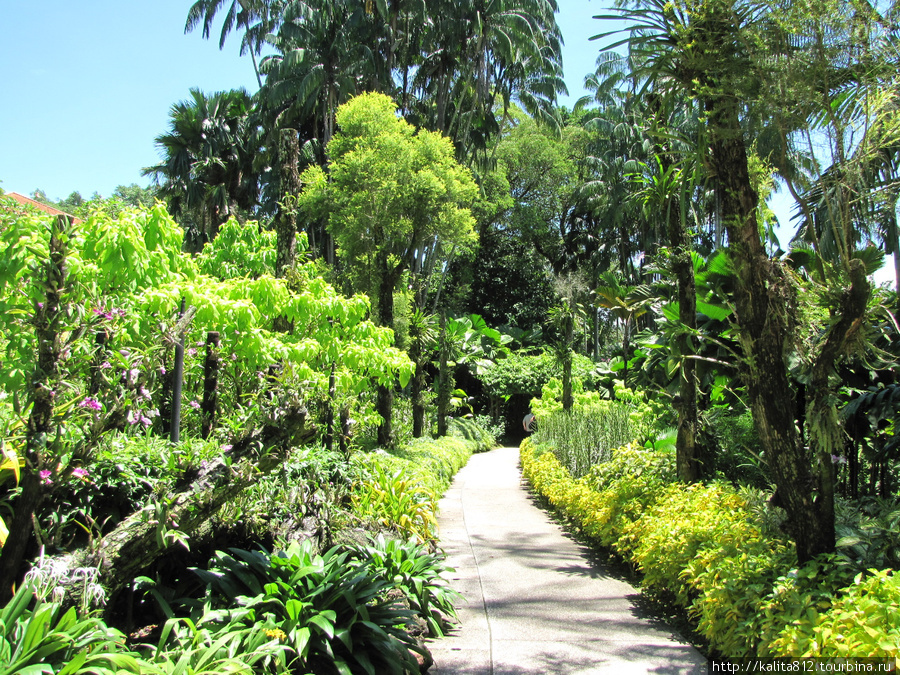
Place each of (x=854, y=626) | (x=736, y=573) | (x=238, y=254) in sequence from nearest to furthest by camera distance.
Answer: (x=854, y=626) → (x=736, y=573) → (x=238, y=254)

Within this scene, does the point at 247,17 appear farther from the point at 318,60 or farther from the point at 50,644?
the point at 50,644

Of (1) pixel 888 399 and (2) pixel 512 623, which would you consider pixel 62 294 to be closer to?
(2) pixel 512 623

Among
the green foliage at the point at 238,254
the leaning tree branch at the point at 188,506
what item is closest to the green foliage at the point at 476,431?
the green foliage at the point at 238,254

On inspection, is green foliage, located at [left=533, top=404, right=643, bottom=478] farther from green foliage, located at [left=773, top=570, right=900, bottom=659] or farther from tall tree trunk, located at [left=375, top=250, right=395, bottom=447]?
green foliage, located at [left=773, top=570, right=900, bottom=659]

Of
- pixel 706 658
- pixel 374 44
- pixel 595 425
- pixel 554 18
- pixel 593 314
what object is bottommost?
pixel 706 658

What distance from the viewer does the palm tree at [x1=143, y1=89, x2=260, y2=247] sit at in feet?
71.4

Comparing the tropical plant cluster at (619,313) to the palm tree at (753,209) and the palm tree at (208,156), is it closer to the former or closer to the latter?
the palm tree at (753,209)

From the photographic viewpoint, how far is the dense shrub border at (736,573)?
2949 mm

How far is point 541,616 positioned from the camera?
4.96 meters

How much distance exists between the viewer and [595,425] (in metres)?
9.64

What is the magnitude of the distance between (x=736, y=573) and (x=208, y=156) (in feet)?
73.1

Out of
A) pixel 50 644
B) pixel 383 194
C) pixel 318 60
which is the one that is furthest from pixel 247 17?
pixel 50 644

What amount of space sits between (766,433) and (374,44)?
1978 centimetres

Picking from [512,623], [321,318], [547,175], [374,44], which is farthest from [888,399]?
[547,175]
